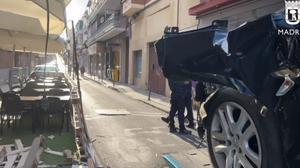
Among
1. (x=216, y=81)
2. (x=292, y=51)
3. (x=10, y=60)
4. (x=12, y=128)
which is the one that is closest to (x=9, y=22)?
(x=12, y=128)

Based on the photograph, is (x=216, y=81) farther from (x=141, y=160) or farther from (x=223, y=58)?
(x=141, y=160)

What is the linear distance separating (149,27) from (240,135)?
22858 mm

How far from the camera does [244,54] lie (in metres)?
3.24

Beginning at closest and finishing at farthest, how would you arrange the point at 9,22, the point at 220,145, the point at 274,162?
the point at 274,162, the point at 220,145, the point at 9,22

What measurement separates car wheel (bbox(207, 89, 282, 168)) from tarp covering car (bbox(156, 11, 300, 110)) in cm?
19

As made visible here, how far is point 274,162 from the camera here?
3061 millimetres

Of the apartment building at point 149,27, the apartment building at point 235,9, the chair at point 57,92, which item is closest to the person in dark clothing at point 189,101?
the apartment building at point 235,9

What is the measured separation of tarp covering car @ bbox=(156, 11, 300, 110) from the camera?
3.05m

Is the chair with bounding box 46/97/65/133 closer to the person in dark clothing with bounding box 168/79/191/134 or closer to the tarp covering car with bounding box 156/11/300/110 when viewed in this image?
the person in dark clothing with bounding box 168/79/191/134

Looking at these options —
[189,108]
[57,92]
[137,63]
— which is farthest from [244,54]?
[137,63]

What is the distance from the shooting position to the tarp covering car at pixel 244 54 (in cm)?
305

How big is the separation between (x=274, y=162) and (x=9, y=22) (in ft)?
19.9

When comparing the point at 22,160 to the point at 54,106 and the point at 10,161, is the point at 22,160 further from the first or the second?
the point at 54,106

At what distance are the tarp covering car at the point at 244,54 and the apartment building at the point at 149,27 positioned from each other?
42.0ft
